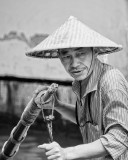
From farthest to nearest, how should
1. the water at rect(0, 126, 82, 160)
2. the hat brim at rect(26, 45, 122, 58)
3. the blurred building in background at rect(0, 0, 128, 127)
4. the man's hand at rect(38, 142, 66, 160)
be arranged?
the blurred building in background at rect(0, 0, 128, 127)
the water at rect(0, 126, 82, 160)
the hat brim at rect(26, 45, 122, 58)
the man's hand at rect(38, 142, 66, 160)

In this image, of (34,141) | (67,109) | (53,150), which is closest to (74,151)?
(53,150)

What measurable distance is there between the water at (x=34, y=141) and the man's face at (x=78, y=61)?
352 cm

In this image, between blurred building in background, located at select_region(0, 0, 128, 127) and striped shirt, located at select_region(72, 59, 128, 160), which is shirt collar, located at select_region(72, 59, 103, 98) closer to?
striped shirt, located at select_region(72, 59, 128, 160)

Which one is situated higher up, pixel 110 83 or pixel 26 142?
pixel 110 83

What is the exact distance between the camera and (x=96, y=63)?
7.00 ft

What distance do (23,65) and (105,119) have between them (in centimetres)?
517

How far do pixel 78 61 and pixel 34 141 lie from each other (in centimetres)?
442

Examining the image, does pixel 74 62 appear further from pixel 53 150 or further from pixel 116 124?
pixel 53 150

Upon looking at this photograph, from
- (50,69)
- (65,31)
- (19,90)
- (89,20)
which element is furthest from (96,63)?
(19,90)

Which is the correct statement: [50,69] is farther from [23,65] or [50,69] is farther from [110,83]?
[110,83]

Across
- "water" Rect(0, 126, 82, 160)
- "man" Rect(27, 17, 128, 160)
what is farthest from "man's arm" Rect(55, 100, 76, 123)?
"water" Rect(0, 126, 82, 160)

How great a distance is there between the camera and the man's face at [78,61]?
6.82ft

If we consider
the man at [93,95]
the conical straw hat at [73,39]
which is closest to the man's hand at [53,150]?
the man at [93,95]

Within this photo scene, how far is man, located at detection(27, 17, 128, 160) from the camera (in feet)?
6.09
